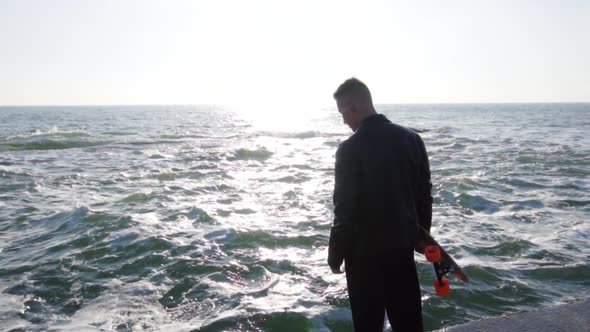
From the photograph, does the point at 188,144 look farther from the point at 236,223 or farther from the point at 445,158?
the point at 236,223

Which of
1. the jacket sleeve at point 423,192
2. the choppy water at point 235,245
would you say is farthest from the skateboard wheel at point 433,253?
the choppy water at point 235,245

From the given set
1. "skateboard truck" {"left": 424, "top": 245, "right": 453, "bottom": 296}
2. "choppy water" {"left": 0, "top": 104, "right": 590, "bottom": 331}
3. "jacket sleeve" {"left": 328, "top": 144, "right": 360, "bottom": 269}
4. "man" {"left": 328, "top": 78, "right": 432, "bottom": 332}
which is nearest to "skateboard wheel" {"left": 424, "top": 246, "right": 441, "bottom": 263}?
"skateboard truck" {"left": 424, "top": 245, "right": 453, "bottom": 296}

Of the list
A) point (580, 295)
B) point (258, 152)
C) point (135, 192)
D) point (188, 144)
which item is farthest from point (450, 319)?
point (188, 144)

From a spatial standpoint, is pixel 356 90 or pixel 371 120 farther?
pixel 356 90

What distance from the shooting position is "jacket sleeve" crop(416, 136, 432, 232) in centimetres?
327

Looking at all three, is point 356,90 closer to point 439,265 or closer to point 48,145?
point 439,265

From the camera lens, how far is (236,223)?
945cm

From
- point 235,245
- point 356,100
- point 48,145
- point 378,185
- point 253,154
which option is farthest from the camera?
point 48,145

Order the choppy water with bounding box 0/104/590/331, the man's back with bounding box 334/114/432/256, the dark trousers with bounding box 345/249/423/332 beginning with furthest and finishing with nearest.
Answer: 1. the choppy water with bounding box 0/104/590/331
2. the dark trousers with bounding box 345/249/423/332
3. the man's back with bounding box 334/114/432/256

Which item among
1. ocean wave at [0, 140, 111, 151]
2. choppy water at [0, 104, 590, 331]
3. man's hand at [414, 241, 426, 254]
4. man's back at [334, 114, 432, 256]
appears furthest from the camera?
ocean wave at [0, 140, 111, 151]

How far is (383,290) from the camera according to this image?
318cm

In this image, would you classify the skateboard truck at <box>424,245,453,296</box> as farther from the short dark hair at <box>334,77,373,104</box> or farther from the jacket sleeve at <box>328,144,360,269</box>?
the short dark hair at <box>334,77,373,104</box>

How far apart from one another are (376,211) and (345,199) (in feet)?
0.72

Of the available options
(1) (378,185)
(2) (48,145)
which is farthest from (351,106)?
(2) (48,145)
